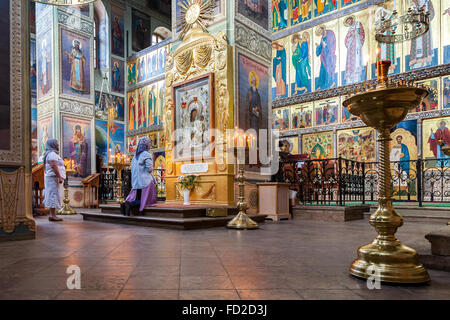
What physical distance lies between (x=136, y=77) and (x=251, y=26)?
1473 cm

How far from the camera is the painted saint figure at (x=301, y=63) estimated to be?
56.9ft

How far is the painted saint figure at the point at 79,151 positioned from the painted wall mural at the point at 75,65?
174 centimetres

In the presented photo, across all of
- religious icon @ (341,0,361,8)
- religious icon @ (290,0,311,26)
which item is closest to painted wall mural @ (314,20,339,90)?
religious icon @ (341,0,361,8)

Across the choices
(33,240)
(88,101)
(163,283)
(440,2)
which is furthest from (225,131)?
(440,2)

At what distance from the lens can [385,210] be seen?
304cm

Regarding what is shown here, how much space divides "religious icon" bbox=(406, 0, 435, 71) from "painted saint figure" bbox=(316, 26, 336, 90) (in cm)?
345

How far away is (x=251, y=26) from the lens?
10211mm

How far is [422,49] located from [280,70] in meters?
6.96

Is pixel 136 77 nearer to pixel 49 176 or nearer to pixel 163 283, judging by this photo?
pixel 49 176

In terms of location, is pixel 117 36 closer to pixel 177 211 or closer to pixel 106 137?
pixel 106 137

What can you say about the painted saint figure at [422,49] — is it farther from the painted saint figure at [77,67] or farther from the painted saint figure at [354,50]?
the painted saint figure at [77,67]

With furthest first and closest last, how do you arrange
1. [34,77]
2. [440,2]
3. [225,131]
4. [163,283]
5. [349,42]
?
1. [34,77]
2. [349,42]
3. [440,2]
4. [225,131]
5. [163,283]

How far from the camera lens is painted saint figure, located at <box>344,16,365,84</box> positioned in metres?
15.5

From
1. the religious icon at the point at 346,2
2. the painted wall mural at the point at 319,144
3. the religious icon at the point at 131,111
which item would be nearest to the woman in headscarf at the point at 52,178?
the painted wall mural at the point at 319,144
